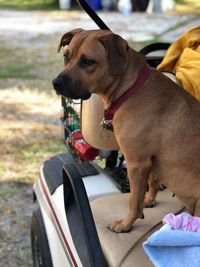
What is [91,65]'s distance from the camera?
182 centimetres

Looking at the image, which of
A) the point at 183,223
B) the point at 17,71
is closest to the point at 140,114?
the point at 183,223

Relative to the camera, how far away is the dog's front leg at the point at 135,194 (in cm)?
187

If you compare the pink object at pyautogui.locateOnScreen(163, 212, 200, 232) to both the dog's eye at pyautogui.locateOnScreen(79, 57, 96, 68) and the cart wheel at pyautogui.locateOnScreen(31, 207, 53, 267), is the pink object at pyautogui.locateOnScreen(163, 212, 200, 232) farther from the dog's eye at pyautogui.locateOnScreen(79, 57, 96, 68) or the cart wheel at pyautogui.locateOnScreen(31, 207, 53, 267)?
the cart wheel at pyautogui.locateOnScreen(31, 207, 53, 267)

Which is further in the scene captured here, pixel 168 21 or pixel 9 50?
pixel 168 21

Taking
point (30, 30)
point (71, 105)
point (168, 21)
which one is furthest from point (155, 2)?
point (71, 105)

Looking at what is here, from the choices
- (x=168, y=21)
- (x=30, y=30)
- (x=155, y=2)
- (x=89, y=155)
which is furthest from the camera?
(x=155, y=2)

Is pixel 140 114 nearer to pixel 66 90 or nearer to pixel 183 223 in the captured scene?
pixel 66 90

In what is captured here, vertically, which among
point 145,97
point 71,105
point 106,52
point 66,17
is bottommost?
point 66,17

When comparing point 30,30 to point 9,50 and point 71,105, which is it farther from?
point 71,105

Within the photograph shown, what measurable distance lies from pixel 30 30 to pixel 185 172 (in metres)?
7.86

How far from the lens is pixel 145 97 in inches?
74.7

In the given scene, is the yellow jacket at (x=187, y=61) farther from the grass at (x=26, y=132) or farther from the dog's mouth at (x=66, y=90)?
the grass at (x=26, y=132)

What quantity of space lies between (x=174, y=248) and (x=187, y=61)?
1.03 m

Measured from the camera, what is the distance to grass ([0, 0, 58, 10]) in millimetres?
11880
